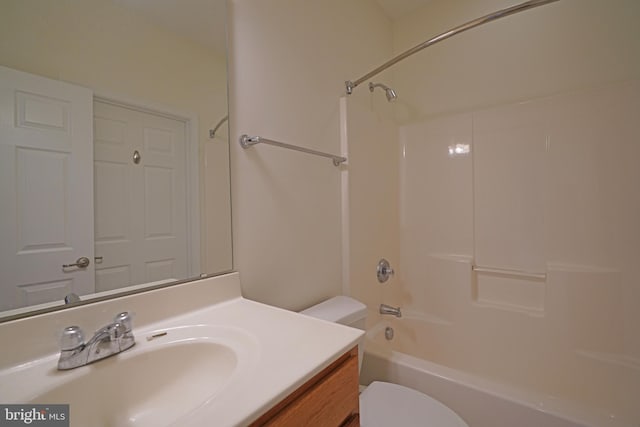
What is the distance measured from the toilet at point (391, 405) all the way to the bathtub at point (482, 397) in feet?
0.43

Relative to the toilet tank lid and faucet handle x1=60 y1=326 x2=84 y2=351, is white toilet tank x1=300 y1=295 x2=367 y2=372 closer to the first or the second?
the toilet tank lid

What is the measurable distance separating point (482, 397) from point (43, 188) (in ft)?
5.03

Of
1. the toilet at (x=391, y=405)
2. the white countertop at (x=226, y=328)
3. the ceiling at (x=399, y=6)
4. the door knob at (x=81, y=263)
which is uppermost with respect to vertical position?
the ceiling at (x=399, y=6)

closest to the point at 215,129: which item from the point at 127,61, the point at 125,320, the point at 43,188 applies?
the point at 127,61

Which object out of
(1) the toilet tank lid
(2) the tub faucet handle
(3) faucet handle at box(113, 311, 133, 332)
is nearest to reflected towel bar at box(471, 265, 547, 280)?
(2) the tub faucet handle

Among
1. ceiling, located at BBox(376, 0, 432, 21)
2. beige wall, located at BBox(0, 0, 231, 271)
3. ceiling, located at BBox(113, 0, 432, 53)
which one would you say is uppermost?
ceiling, located at BBox(376, 0, 432, 21)

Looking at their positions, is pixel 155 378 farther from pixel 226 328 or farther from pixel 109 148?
pixel 109 148

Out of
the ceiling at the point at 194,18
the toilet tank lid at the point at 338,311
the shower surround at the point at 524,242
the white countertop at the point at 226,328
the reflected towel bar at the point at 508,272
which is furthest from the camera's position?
the reflected towel bar at the point at 508,272

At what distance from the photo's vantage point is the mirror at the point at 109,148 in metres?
0.58

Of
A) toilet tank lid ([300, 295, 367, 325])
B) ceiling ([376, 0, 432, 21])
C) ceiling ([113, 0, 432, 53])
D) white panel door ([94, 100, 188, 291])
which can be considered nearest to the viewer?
white panel door ([94, 100, 188, 291])

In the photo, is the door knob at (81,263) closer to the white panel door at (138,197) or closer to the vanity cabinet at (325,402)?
the white panel door at (138,197)

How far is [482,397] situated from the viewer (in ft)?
3.34

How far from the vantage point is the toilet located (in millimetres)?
898

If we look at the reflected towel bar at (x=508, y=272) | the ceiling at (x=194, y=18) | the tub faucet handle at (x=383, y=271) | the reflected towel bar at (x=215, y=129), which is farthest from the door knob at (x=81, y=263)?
the reflected towel bar at (x=508, y=272)
